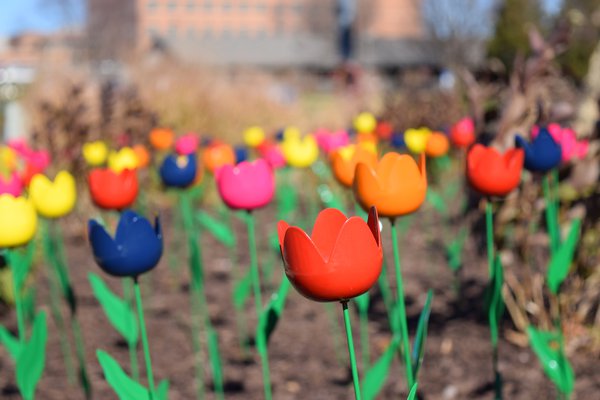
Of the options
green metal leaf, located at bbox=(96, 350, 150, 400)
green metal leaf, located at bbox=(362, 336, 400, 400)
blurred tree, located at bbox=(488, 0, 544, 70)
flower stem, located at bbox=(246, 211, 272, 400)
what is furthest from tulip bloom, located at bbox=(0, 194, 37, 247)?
blurred tree, located at bbox=(488, 0, 544, 70)

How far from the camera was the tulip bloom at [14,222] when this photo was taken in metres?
1.76

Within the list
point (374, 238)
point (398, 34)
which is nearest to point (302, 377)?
point (374, 238)

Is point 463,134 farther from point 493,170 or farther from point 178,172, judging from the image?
point 493,170

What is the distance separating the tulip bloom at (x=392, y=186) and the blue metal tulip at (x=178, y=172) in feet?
3.60

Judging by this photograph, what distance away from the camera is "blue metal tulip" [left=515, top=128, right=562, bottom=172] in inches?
79.1

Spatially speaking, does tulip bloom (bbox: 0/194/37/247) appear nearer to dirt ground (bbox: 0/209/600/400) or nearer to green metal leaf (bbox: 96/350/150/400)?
green metal leaf (bbox: 96/350/150/400)

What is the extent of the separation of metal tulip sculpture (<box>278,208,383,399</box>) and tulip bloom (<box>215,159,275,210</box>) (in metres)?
0.80

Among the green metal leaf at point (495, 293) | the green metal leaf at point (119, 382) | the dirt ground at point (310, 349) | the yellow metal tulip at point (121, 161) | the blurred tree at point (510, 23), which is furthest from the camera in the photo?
the blurred tree at point (510, 23)

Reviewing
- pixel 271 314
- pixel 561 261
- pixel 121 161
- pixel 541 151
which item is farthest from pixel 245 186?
pixel 121 161

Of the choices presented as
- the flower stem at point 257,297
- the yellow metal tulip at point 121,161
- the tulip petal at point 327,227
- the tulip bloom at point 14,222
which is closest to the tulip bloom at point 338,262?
the tulip petal at point 327,227

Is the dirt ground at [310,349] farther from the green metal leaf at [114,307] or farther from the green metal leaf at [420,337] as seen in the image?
the green metal leaf at [420,337]

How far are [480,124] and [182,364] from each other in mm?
1562

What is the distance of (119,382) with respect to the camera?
150 cm

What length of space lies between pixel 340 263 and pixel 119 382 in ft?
1.91
